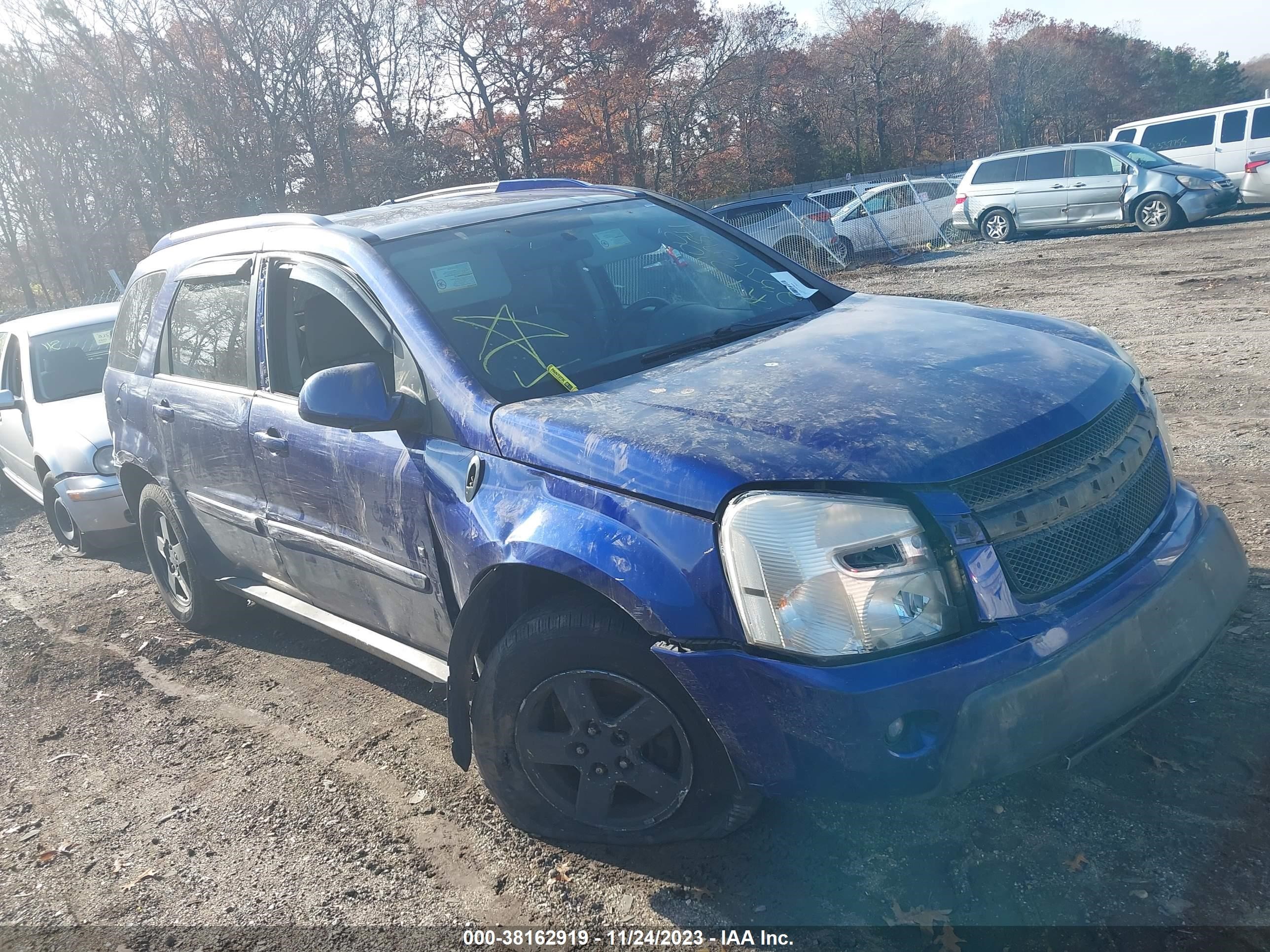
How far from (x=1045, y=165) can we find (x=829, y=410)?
60.5ft

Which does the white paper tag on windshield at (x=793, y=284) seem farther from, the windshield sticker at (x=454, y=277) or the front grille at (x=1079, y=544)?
the front grille at (x=1079, y=544)

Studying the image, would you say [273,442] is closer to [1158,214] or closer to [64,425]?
[64,425]

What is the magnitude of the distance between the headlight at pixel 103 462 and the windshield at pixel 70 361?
121cm

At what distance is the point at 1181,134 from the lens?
20.0 metres

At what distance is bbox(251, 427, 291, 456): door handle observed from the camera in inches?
155

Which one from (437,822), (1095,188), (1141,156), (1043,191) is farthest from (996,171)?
(437,822)

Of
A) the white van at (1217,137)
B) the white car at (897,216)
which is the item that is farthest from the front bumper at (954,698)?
Result: the white van at (1217,137)

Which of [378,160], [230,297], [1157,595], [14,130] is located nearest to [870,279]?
[230,297]

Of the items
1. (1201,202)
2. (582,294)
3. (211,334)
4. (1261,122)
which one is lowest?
(1201,202)

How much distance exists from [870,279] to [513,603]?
1496 centimetres

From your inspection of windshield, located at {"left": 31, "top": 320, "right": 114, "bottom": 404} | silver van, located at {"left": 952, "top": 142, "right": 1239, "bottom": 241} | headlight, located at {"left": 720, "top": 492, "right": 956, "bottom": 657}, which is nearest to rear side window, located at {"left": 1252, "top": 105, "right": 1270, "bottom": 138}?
silver van, located at {"left": 952, "top": 142, "right": 1239, "bottom": 241}

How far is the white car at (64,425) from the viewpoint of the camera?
7.25 m

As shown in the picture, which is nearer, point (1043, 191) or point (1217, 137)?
point (1043, 191)

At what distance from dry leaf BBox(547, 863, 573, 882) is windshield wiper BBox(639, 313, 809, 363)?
1.62m
